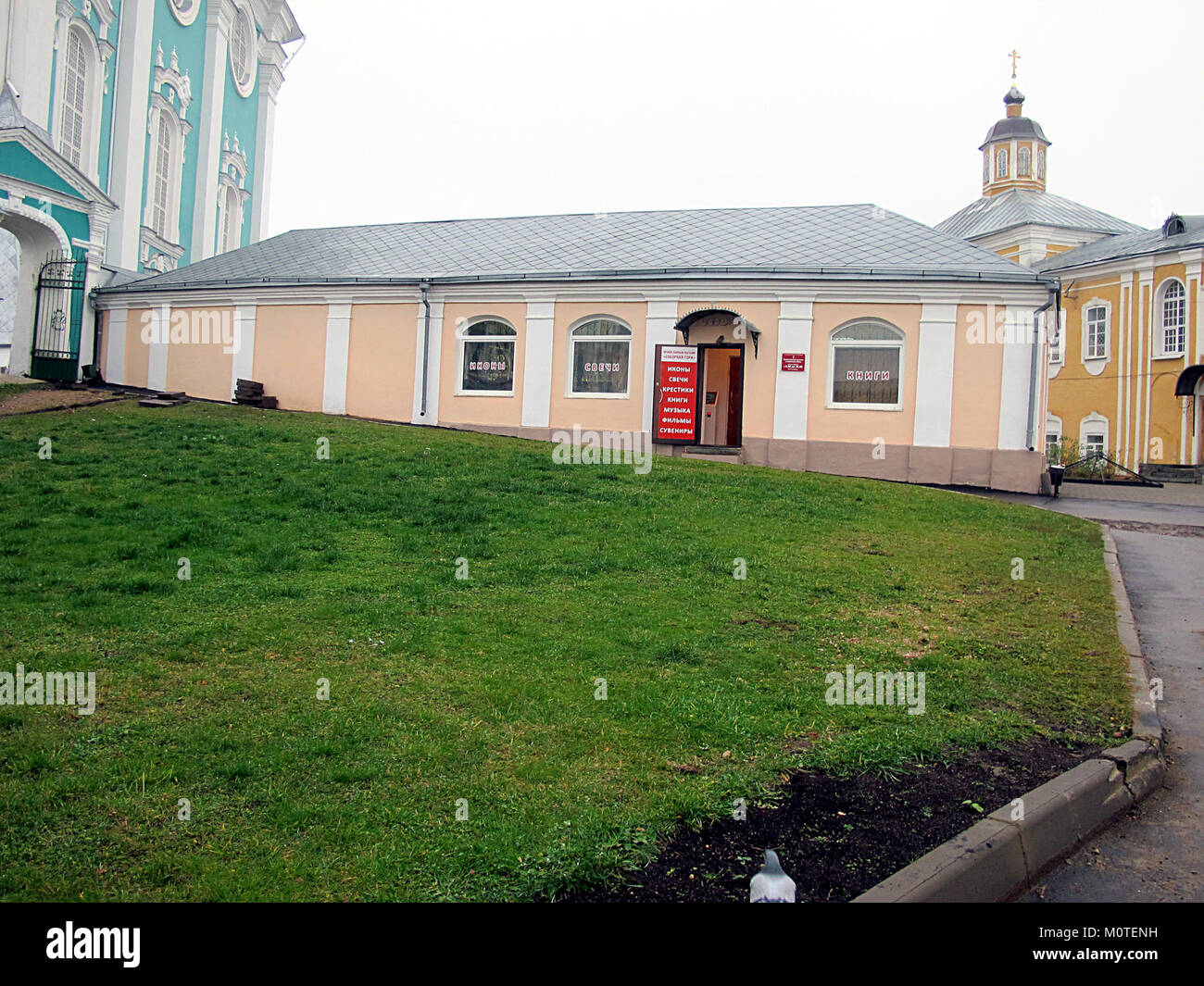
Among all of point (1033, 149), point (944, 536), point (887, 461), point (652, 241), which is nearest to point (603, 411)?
point (652, 241)

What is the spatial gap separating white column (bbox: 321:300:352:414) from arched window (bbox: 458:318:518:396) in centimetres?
333

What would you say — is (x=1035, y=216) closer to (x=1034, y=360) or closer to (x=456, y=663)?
(x=1034, y=360)

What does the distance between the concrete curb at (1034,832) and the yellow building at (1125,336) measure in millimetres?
33065

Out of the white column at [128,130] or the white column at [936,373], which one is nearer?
the white column at [936,373]

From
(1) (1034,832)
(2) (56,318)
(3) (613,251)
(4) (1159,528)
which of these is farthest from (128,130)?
(1) (1034,832)

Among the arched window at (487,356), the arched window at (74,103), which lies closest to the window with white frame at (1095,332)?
the arched window at (487,356)

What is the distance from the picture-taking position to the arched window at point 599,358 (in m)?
23.6

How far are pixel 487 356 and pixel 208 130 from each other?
62.7ft

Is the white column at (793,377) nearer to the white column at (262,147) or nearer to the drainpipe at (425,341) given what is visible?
the drainpipe at (425,341)

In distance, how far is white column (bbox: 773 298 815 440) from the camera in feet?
72.7

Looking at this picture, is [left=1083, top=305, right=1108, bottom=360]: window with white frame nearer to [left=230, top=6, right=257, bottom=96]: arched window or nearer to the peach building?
the peach building
